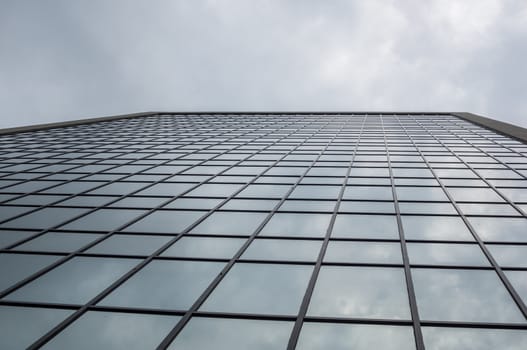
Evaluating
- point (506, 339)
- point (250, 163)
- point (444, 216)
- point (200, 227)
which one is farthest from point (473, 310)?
point (250, 163)

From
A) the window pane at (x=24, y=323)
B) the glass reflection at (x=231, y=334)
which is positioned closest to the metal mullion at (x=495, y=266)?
the glass reflection at (x=231, y=334)

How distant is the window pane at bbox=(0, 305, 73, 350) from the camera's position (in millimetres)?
8580

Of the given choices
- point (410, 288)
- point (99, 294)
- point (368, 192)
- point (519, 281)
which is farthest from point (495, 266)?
point (99, 294)

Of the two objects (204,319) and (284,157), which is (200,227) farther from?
(284,157)

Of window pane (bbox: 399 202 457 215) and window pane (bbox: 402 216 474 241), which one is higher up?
window pane (bbox: 402 216 474 241)

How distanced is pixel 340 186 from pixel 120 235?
9489mm

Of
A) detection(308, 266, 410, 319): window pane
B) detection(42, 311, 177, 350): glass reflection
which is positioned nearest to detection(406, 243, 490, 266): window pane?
detection(308, 266, 410, 319): window pane

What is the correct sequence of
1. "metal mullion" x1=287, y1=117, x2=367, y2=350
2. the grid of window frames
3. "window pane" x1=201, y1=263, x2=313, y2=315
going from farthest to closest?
1. "window pane" x1=201, y1=263, x2=313, y2=315
2. the grid of window frames
3. "metal mullion" x1=287, y1=117, x2=367, y2=350

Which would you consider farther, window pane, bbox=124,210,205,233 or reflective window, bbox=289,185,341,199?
reflective window, bbox=289,185,341,199

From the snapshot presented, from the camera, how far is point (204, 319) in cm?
912

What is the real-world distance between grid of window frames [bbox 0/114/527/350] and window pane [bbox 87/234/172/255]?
8 cm

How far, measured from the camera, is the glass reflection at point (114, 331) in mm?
8406

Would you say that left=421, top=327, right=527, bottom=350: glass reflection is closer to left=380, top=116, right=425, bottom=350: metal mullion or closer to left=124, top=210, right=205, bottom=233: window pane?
left=380, top=116, right=425, bottom=350: metal mullion

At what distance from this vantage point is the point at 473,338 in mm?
8273
